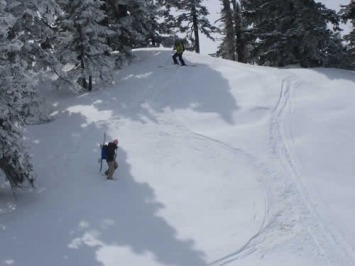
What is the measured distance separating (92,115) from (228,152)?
6833 millimetres

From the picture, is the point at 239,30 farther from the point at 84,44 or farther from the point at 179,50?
the point at 84,44

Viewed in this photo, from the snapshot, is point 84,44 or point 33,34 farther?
point 84,44

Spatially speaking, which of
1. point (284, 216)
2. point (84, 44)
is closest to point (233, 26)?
point (84, 44)

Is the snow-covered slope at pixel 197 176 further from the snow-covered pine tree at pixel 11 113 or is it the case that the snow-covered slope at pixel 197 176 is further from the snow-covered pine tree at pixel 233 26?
the snow-covered pine tree at pixel 233 26

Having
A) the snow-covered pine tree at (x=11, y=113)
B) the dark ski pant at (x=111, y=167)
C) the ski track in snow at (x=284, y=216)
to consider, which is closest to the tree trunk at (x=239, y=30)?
the ski track in snow at (x=284, y=216)

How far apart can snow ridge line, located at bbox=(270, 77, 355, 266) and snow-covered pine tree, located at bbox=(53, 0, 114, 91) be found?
902 cm

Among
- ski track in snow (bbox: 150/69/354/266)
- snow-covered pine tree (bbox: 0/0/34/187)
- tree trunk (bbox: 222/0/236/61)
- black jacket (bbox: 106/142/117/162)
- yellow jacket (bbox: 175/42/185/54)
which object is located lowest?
ski track in snow (bbox: 150/69/354/266)

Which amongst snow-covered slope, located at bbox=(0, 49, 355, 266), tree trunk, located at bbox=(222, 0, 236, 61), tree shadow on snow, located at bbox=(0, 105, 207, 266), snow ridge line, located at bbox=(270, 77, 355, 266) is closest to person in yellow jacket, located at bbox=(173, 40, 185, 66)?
snow-covered slope, located at bbox=(0, 49, 355, 266)

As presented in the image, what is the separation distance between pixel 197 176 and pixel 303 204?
378 centimetres

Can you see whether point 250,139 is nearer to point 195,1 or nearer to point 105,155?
point 105,155

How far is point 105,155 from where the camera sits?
666 inches

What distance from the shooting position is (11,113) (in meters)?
15.0

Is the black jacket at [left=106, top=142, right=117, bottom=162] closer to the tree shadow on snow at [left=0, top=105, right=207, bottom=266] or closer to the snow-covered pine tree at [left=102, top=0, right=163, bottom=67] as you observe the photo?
the tree shadow on snow at [left=0, top=105, right=207, bottom=266]

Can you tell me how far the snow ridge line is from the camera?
12.5m
